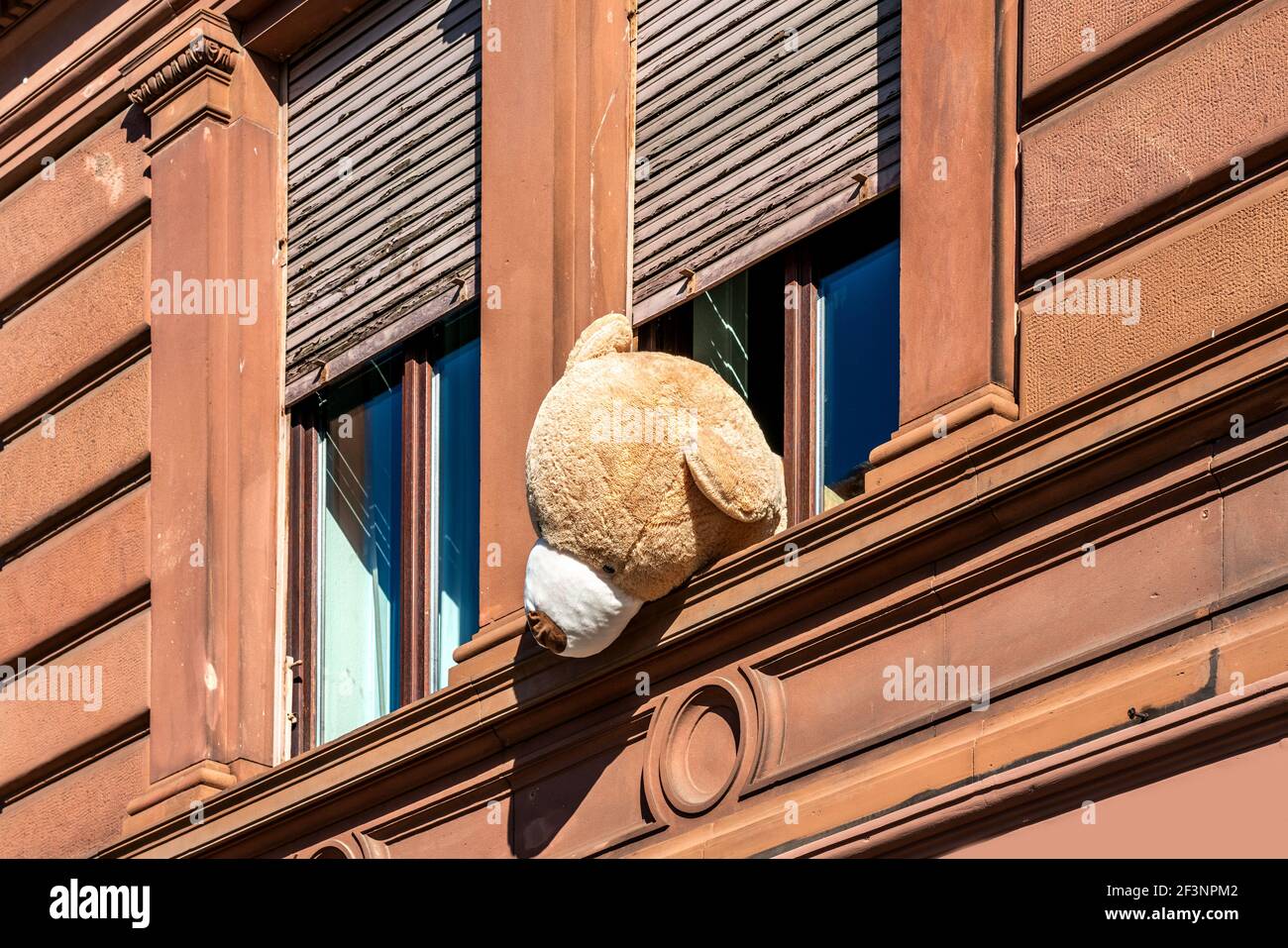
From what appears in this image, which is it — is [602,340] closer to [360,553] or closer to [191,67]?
[360,553]

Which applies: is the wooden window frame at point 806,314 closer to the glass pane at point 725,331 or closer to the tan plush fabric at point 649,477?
the glass pane at point 725,331

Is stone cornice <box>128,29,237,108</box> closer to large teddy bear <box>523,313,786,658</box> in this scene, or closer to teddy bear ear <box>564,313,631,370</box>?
teddy bear ear <box>564,313,631,370</box>

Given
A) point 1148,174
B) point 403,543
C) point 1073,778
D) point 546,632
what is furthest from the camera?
point 403,543

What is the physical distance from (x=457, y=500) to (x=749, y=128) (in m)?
2.28

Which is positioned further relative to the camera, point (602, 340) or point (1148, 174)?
point (602, 340)

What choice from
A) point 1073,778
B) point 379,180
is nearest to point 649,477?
point 1073,778

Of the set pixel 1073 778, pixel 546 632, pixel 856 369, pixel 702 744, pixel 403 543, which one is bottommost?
pixel 1073 778

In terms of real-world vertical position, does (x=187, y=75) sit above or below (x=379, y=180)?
above

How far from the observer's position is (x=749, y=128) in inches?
495

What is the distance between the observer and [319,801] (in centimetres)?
1295

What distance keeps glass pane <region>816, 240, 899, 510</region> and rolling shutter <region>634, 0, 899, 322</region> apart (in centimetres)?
29

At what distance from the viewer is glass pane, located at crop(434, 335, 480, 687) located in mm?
13539

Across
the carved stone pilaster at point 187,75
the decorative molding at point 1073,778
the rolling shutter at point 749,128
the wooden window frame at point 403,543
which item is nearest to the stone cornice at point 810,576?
the wooden window frame at point 403,543
